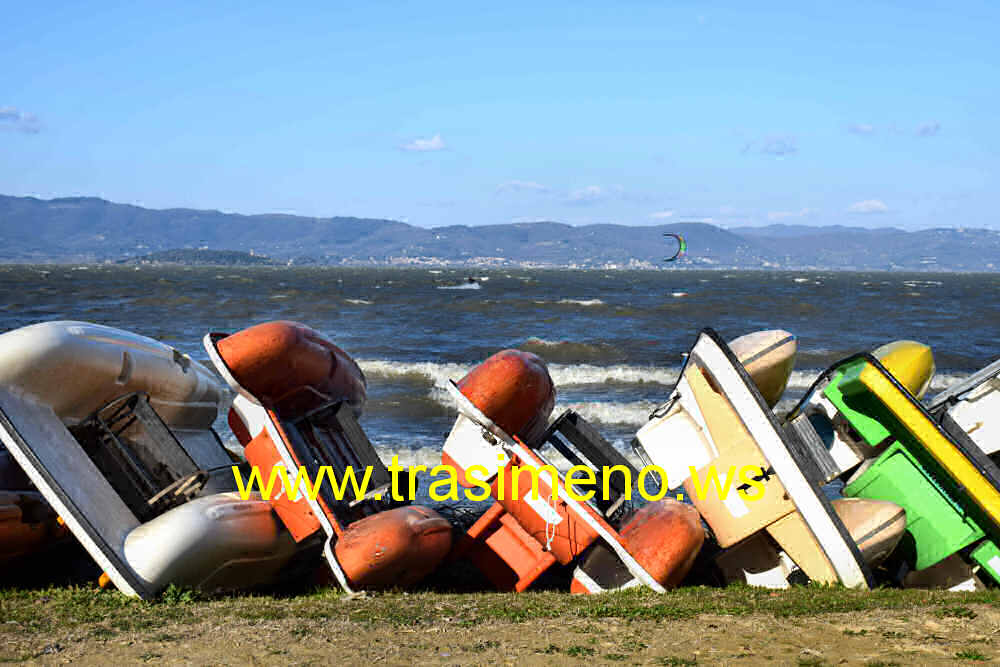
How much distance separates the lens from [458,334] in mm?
38344

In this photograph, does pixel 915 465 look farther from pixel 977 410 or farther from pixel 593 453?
pixel 593 453

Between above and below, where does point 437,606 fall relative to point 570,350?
above

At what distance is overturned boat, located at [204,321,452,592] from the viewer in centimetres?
775

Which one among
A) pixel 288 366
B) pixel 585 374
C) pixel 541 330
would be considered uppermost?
pixel 288 366

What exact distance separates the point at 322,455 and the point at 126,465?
1708 millimetres

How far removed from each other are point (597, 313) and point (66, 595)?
4577 cm

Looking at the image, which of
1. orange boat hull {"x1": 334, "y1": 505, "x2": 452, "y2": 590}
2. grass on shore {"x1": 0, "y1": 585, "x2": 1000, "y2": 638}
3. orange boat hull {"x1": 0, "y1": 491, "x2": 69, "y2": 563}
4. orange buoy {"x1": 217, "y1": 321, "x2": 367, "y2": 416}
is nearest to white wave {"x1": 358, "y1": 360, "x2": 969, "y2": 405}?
orange buoy {"x1": 217, "y1": 321, "x2": 367, "y2": 416}

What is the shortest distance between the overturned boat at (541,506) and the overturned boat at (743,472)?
313 mm

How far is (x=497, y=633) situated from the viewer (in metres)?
6.09

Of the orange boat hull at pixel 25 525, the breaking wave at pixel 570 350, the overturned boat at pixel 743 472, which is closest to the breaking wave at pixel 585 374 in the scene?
the breaking wave at pixel 570 350

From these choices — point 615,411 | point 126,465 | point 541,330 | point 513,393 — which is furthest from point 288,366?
point 541,330

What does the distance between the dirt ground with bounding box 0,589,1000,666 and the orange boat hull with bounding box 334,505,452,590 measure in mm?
533

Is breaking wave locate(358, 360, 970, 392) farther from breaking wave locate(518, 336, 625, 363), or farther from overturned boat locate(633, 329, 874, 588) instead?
overturned boat locate(633, 329, 874, 588)

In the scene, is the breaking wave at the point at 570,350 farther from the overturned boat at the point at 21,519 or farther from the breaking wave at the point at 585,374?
the overturned boat at the point at 21,519
